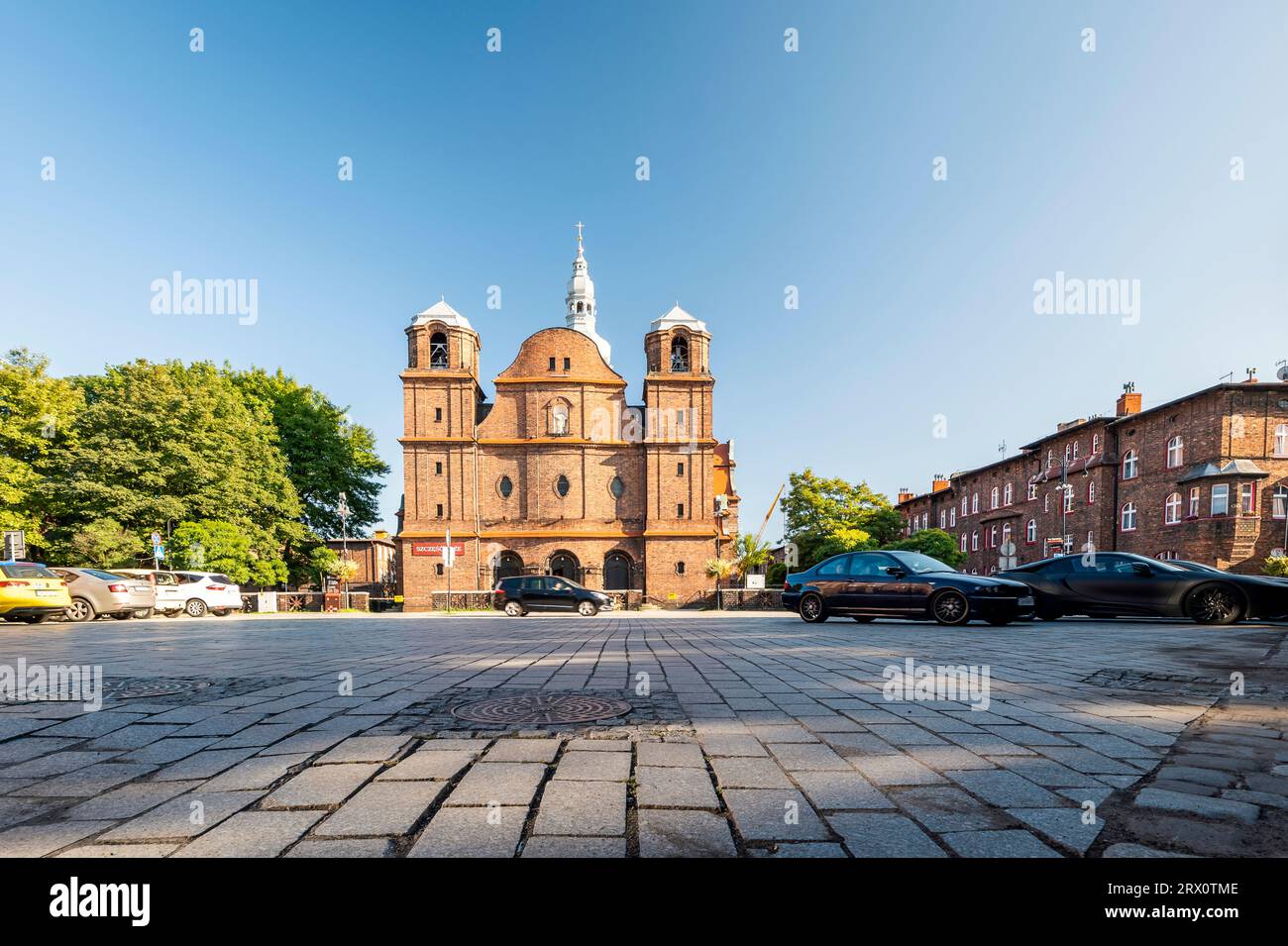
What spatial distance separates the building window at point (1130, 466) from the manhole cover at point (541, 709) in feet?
132

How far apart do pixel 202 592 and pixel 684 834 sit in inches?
966

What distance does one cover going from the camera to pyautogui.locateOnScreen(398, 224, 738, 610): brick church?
3491cm

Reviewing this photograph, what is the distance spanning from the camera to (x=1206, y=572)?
9.98 metres

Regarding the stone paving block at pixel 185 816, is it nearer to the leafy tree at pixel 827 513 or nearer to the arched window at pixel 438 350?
the arched window at pixel 438 350

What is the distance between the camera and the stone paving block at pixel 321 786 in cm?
224

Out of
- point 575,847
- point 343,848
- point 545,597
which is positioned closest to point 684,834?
point 575,847

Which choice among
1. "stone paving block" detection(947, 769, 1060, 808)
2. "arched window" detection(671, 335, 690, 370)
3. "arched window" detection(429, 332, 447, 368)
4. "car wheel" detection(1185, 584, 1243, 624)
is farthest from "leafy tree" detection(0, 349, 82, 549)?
"car wheel" detection(1185, 584, 1243, 624)

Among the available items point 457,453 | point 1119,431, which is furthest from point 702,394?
point 1119,431

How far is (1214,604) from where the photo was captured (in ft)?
31.8

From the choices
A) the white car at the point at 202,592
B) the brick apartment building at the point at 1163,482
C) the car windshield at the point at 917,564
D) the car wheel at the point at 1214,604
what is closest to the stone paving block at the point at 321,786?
the car windshield at the point at 917,564

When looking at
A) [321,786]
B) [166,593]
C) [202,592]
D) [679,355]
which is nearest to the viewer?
[321,786]

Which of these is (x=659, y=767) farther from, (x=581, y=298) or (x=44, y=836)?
(x=581, y=298)

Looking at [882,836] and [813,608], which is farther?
[813,608]
